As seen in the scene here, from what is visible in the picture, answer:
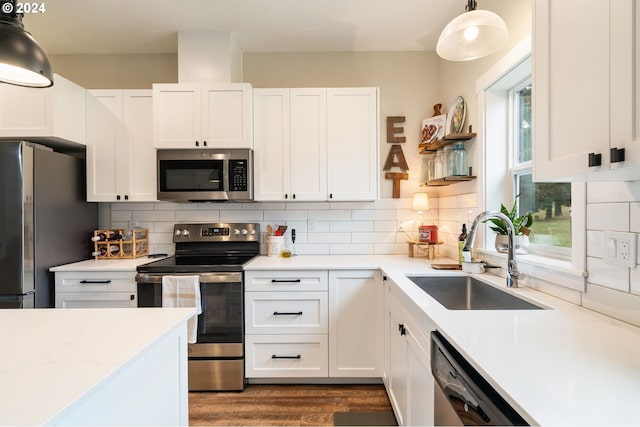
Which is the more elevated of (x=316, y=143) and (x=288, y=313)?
(x=316, y=143)

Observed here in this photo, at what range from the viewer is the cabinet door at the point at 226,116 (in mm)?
2416

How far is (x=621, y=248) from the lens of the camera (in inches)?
42.6

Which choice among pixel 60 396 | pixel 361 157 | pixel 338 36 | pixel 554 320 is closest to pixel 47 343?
pixel 60 396

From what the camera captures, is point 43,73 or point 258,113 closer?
point 43,73

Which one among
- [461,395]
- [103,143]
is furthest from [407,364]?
[103,143]

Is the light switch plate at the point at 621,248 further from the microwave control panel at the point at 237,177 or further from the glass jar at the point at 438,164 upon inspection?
the microwave control panel at the point at 237,177

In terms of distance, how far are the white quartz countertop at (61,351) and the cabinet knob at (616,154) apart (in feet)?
4.18

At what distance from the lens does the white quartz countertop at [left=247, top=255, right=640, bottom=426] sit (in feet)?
1.96

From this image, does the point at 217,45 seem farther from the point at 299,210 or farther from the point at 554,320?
the point at 554,320

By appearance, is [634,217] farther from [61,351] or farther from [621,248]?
[61,351]

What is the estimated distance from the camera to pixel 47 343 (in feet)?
2.79

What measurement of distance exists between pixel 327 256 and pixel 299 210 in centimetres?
48

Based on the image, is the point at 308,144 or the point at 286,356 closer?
the point at 286,356

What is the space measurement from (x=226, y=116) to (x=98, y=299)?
1613 mm
